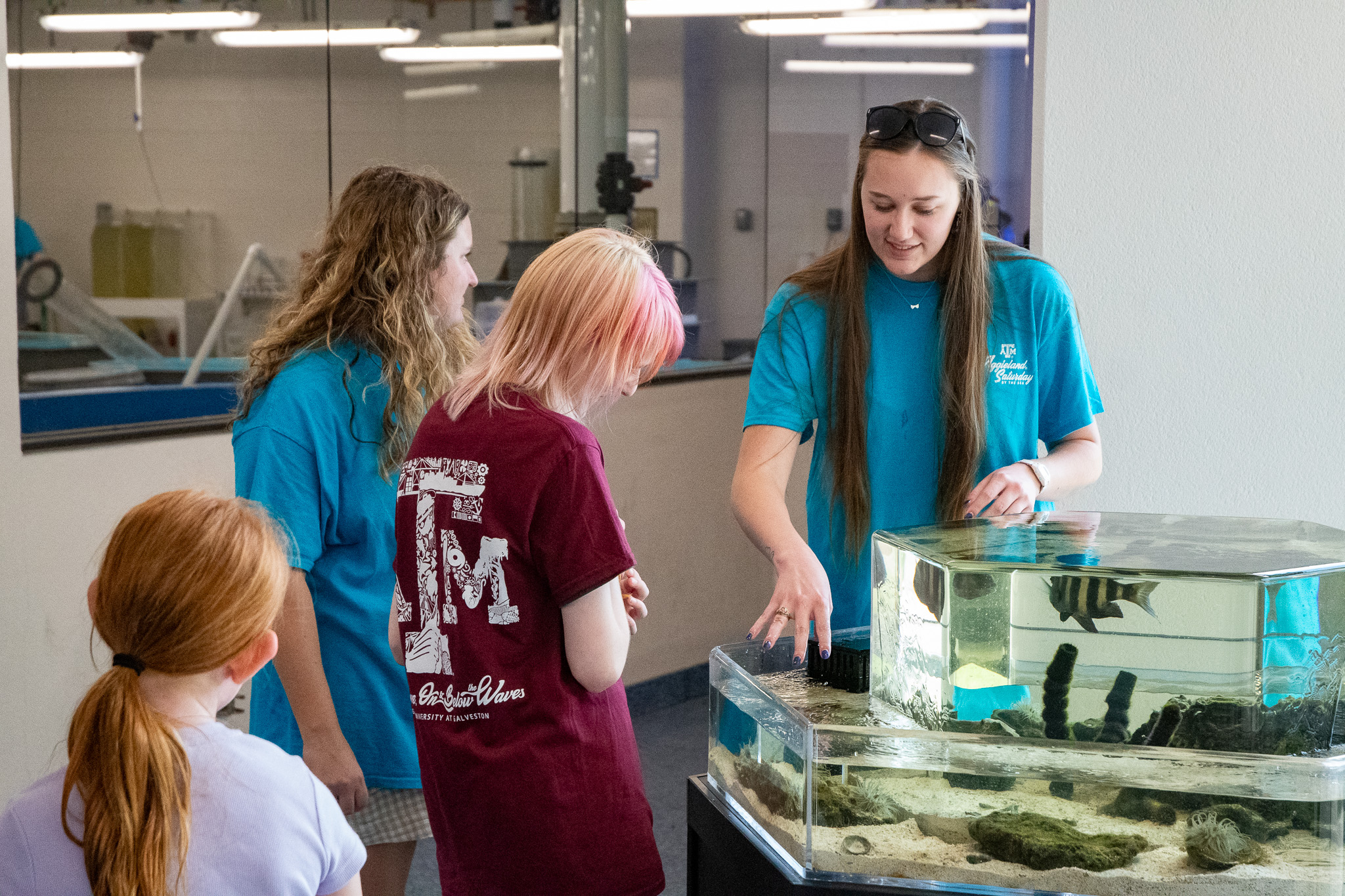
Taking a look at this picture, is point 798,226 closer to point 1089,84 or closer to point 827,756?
point 1089,84

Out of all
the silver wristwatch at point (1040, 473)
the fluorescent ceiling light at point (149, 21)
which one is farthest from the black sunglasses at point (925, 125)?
the fluorescent ceiling light at point (149, 21)

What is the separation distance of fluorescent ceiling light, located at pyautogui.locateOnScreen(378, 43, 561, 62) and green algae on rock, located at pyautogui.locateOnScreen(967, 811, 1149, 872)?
184 inches

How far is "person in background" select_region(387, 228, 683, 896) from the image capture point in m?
1.18

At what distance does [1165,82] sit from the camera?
2318 mm

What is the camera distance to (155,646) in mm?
964

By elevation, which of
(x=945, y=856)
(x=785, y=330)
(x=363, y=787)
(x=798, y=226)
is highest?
(x=798, y=226)

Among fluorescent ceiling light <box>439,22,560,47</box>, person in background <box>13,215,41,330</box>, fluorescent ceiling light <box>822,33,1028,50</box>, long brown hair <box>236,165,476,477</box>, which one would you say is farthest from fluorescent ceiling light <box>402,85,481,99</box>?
long brown hair <box>236,165,476,477</box>

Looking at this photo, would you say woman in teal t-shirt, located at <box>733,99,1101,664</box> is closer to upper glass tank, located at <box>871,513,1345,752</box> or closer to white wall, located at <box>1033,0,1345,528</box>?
upper glass tank, located at <box>871,513,1345,752</box>

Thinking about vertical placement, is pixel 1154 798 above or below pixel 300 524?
below

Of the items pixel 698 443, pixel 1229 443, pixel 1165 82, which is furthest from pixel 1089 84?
pixel 698 443

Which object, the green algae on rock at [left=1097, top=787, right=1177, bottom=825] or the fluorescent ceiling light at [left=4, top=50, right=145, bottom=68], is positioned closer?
the green algae on rock at [left=1097, top=787, right=1177, bottom=825]

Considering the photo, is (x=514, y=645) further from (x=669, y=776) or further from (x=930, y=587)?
(x=669, y=776)

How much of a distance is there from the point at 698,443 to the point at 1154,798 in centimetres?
306

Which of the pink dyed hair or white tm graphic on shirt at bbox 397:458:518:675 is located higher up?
the pink dyed hair
